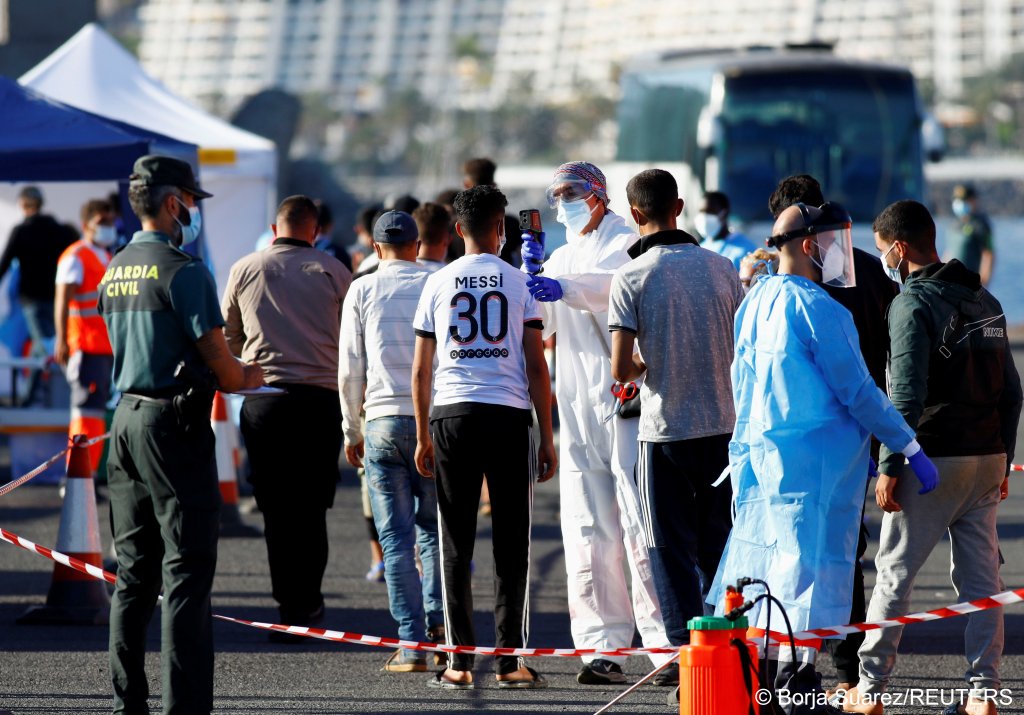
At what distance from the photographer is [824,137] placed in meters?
22.2

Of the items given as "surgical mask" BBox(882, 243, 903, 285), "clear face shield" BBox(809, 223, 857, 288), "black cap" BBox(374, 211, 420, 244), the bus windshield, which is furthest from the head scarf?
the bus windshield

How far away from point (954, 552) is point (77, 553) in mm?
4166

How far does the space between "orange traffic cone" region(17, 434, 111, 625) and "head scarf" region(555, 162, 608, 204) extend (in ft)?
9.06

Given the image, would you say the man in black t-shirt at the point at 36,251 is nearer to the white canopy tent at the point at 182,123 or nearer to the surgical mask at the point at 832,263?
the white canopy tent at the point at 182,123

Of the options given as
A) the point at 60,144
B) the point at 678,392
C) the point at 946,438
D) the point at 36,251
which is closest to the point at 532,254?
the point at 678,392

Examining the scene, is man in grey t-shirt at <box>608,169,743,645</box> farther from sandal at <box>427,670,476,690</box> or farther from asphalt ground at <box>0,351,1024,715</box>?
sandal at <box>427,670,476,690</box>

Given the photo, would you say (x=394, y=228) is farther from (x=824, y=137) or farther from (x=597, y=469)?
(x=824, y=137)

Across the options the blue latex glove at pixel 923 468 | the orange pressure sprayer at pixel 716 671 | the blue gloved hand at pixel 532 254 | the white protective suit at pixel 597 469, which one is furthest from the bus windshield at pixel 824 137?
the orange pressure sprayer at pixel 716 671

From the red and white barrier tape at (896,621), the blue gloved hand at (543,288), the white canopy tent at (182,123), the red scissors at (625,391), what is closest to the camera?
the red and white barrier tape at (896,621)

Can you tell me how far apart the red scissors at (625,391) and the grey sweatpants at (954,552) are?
45.4 inches

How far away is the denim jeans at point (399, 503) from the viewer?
6.86 metres

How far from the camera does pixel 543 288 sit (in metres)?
6.29

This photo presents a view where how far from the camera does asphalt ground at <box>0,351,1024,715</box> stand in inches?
244

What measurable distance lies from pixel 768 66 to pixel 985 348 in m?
17.1
